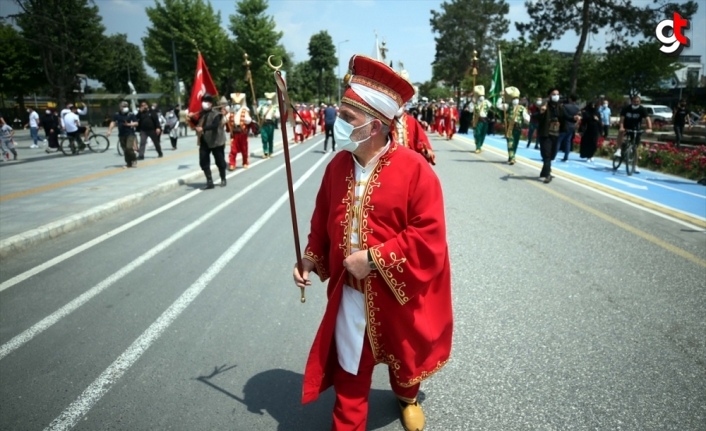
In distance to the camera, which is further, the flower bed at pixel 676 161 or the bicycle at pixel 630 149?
the bicycle at pixel 630 149

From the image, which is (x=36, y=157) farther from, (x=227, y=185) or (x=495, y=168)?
(x=495, y=168)

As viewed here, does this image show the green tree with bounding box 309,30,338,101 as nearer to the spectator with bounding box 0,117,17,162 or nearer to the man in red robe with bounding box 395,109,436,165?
the spectator with bounding box 0,117,17,162

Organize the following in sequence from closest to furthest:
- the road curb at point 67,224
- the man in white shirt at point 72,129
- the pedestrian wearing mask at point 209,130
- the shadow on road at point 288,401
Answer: the shadow on road at point 288,401
the road curb at point 67,224
the pedestrian wearing mask at point 209,130
the man in white shirt at point 72,129

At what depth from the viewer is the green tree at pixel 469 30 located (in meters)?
53.2

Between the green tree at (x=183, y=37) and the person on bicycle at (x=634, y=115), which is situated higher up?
the green tree at (x=183, y=37)

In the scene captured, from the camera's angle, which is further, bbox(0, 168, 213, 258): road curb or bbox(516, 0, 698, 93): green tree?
bbox(516, 0, 698, 93): green tree

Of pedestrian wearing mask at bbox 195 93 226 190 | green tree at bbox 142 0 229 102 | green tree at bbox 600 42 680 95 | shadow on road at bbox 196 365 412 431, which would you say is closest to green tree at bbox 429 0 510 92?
green tree at bbox 600 42 680 95

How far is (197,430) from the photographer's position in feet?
8.23

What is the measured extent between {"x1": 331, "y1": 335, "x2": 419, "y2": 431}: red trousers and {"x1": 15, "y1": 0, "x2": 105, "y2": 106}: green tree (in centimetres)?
2131

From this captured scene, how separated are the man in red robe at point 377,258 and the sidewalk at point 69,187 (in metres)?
5.26

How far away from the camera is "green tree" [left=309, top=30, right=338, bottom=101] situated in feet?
283

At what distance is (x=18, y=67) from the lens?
4531 cm

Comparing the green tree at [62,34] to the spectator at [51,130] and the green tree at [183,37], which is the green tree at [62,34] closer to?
the spectator at [51,130]

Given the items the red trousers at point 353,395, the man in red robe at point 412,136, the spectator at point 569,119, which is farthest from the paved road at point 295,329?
the spectator at point 569,119
